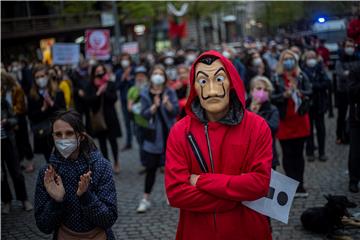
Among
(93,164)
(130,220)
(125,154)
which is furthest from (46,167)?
(125,154)

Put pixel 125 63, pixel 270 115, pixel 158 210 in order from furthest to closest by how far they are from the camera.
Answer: pixel 125 63 < pixel 158 210 < pixel 270 115

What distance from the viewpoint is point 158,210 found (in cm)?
632

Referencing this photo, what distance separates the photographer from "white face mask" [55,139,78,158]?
345cm

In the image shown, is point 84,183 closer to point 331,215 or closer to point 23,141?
point 331,215

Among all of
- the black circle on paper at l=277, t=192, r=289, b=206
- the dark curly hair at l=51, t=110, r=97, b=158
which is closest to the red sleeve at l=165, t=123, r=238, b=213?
the black circle on paper at l=277, t=192, r=289, b=206

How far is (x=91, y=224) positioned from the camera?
338 centimetres

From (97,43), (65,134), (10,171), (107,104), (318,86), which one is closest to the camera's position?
(65,134)

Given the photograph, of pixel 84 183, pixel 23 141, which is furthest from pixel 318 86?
→ pixel 84 183

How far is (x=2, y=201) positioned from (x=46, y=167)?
3592 mm

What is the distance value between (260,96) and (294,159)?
Answer: 1.16m

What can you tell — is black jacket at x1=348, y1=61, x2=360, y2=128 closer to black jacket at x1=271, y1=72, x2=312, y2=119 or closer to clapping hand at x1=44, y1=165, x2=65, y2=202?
black jacket at x1=271, y1=72, x2=312, y2=119

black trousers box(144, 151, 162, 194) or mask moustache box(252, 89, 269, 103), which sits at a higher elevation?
mask moustache box(252, 89, 269, 103)

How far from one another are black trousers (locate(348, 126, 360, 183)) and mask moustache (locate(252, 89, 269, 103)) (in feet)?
4.12

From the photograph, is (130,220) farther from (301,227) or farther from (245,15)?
(245,15)
